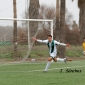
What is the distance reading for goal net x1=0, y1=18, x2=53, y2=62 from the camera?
2616cm

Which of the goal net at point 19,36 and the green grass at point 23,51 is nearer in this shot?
the goal net at point 19,36

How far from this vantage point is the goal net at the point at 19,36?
1030 inches

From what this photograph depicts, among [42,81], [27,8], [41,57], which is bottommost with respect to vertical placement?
[41,57]

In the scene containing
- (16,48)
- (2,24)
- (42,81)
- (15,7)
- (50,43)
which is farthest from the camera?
(15,7)

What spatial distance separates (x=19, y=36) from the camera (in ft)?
92.9

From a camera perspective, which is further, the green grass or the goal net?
the green grass

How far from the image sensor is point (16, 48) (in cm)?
2762

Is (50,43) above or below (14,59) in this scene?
above

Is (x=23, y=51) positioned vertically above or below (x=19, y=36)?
below

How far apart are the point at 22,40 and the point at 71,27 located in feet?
124

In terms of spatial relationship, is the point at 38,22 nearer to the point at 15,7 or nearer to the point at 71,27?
the point at 15,7

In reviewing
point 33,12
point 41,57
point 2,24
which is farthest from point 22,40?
point 33,12

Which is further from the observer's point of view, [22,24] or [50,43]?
[22,24]

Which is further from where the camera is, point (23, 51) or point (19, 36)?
point (19, 36)
